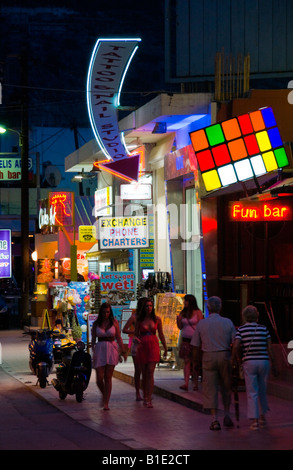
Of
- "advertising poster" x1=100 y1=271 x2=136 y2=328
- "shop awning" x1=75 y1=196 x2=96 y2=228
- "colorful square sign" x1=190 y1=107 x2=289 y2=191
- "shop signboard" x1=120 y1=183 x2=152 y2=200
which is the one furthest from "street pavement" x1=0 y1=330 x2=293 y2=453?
"shop awning" x1=75 y1=196 x2=96 y2=228

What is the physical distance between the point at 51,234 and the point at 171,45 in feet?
62.9

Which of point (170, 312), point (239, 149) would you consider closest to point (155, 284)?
point (170, 312)

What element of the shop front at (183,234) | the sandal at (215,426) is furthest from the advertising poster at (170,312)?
the sandal at (215,426)

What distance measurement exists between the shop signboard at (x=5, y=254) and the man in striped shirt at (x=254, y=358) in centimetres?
2407

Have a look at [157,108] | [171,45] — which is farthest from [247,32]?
[157,108]

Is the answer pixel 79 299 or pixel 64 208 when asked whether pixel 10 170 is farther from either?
pixel 79 299

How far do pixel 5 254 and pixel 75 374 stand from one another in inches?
807

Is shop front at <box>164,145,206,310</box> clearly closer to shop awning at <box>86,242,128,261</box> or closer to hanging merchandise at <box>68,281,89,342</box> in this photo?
hanging merchandise at <box>68,281,89,342</box>

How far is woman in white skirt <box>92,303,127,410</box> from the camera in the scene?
45.2ft

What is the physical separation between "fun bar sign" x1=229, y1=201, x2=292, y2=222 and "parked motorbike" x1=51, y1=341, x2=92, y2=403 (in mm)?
3682

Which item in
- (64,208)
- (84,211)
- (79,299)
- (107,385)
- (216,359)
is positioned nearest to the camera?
(216,359)

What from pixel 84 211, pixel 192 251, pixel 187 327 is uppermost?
pixel 84 211

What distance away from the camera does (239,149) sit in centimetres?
1706
